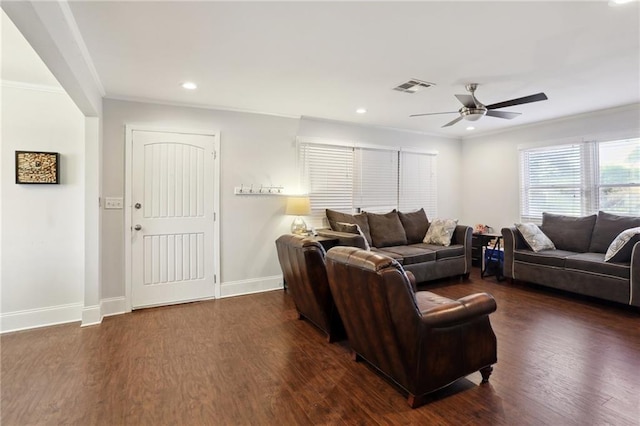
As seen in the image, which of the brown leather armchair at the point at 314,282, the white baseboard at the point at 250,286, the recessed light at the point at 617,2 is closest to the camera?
the recessed light at the point at 617,2

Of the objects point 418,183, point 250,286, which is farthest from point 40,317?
point 418,183

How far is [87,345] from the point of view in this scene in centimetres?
284

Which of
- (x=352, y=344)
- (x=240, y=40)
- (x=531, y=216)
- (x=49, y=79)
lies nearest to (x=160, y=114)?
(x=49, y=79)

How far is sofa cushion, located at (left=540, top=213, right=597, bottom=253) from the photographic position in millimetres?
4395

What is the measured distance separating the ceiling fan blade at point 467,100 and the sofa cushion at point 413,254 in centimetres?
200

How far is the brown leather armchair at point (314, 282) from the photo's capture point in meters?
2.73

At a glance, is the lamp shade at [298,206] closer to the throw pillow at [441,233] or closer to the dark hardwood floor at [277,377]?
the dark hardwood floor at [277,377]

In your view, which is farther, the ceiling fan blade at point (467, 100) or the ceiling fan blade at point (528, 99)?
the ceiling fan blade at point (467, 100)

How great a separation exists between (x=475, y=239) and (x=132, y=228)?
210 inches

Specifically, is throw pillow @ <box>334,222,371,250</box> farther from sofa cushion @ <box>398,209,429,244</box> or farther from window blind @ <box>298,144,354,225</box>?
sofa cushion @ <box>398,209,429,244</box>

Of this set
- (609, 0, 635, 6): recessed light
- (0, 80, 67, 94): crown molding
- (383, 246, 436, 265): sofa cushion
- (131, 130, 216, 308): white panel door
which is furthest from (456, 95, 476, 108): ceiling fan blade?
(0, 80, 67, 94): crown molding

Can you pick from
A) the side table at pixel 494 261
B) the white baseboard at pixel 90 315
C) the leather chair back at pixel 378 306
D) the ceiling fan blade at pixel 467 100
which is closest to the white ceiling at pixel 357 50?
the ceiling fan blade at pixel 467 100

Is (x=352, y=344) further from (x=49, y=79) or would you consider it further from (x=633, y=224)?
(x=633, y=224)

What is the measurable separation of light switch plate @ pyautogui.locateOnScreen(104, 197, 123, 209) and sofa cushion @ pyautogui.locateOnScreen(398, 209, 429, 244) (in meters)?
4.00
